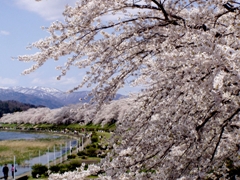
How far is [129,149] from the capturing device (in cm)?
389

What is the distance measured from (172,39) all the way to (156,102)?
92 cm

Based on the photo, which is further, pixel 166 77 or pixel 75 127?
pixel 75 127

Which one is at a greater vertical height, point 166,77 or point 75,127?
point 166,77

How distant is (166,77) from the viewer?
3658 millimetres

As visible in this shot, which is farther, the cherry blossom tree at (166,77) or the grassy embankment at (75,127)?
the grassy embankment at (75,127)

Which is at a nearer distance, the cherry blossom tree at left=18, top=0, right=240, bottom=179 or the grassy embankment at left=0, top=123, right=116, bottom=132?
the cherry blossom tree at left=18, top=0, right=240, bottom=179

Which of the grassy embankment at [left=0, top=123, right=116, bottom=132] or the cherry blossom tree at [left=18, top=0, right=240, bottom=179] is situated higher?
the cherry blossom tree at [left=18, top=0, right=240, bottom=179]

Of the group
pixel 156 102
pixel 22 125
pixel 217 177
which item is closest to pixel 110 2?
pixel 156 102

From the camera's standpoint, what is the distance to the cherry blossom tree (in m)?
2.78

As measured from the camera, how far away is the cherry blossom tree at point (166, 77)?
2775 mm

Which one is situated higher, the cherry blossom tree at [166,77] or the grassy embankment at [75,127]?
the cherry blossom tree at [166,77]

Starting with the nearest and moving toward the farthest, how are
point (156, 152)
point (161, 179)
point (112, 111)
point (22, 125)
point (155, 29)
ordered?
point (161, 179)
point (156, 152)
point (155, 29)
point (112, 111)
point (22, 125)

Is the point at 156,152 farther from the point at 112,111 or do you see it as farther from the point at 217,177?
the point at 112,111

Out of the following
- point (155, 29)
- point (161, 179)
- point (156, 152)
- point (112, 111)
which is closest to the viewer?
point (161, 179)
